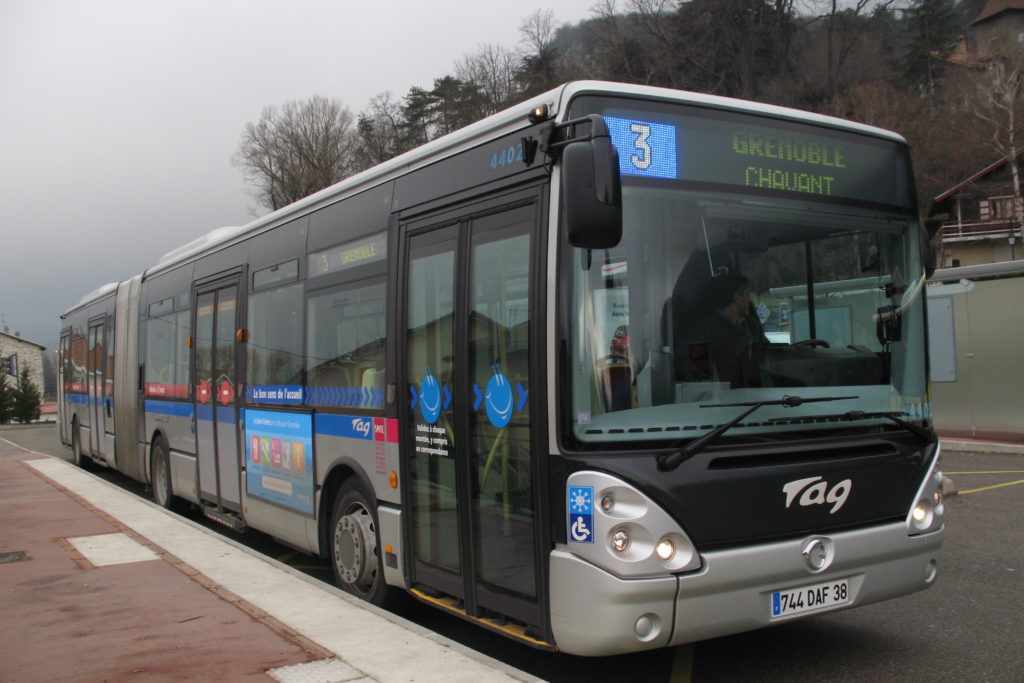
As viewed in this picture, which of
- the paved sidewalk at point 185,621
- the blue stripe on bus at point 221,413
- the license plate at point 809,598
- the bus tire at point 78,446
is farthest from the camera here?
the bus tire at point 78,446

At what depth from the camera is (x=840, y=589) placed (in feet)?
15.2

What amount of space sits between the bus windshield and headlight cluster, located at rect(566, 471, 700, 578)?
27cm

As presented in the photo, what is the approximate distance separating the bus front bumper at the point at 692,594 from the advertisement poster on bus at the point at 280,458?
3545mm

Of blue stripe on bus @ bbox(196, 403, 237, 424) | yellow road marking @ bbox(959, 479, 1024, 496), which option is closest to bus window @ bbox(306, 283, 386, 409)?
blue stripe on bus @ bbox(196, 403, 237, 424)

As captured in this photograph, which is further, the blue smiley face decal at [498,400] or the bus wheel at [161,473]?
the bus wheel at [161,473]

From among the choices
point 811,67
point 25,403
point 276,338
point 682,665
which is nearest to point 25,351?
point 25,403

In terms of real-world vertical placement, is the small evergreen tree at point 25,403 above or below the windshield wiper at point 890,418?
below

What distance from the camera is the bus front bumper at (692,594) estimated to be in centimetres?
410

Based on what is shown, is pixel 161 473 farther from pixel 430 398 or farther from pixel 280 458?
pixel 430 398

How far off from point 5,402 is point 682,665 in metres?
58.4

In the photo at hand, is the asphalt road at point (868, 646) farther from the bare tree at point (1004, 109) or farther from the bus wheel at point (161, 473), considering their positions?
the bare tree at point (1004, 109)

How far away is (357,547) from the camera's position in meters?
6.58

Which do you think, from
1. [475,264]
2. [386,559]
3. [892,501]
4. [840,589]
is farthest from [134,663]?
[892,501]

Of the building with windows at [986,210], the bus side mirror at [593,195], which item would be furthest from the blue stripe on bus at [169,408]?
the building with windows at [986,210]
